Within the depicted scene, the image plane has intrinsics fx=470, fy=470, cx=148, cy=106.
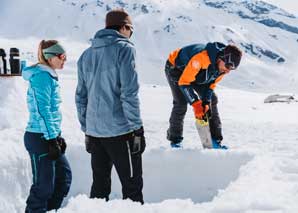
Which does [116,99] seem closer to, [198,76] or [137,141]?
[137,141]

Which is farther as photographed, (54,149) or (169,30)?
(169,30)

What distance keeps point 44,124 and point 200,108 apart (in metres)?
2.30

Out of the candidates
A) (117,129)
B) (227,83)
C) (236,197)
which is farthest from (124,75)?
(227,83)

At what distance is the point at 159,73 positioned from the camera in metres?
108

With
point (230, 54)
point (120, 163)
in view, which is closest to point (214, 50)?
point (230, 54)

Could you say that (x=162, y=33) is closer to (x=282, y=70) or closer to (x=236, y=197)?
(x=282, y=70)

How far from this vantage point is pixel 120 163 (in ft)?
12.9

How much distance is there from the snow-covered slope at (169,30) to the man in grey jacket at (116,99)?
102844 mm

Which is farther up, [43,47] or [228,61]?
[43,47]

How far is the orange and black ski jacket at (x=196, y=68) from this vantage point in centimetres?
533

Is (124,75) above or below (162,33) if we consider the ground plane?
above

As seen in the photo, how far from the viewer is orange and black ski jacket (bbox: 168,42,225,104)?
17.5ft

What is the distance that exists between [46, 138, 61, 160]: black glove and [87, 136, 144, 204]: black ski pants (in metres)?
0.30

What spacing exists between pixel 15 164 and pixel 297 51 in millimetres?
168505
